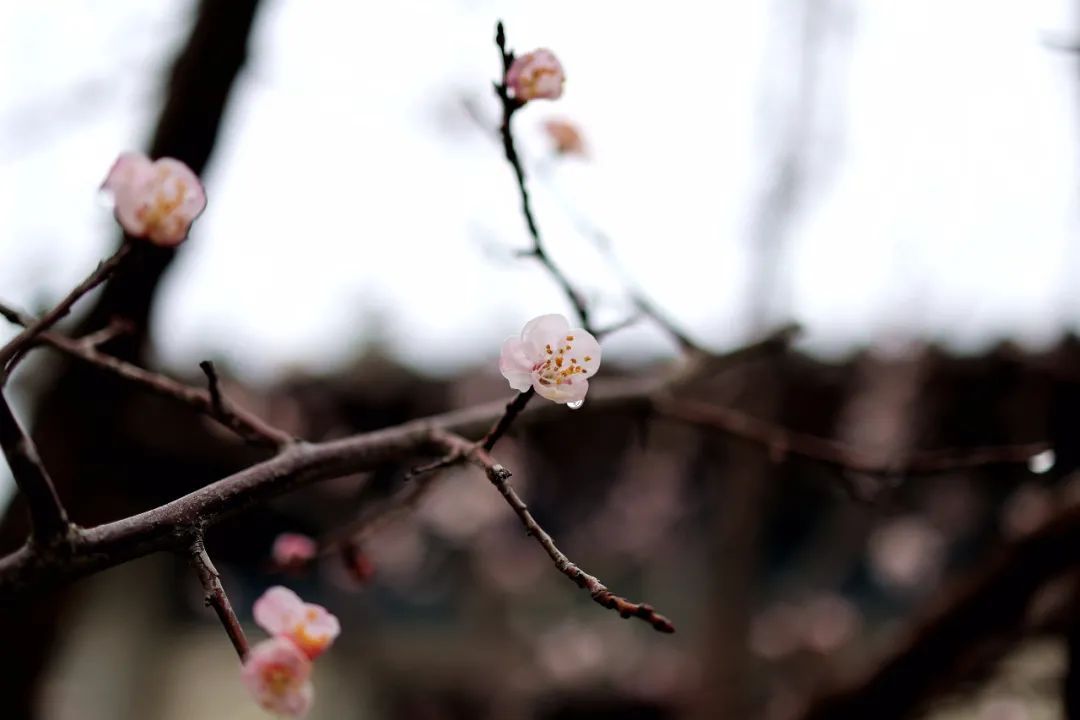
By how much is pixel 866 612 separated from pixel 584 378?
16.7 feet

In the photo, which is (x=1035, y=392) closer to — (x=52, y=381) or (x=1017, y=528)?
(x=1017, y=528)

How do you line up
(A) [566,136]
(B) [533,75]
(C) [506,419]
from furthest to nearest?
1. (A) [566,136]
2. (B) [533,75]
3. (C) [506,419]

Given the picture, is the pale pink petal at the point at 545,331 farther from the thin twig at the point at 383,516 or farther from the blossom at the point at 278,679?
the thin twig at the point at 383,516

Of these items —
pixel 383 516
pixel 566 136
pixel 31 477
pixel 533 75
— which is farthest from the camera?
pixel 566 136

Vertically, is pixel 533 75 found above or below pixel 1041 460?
above

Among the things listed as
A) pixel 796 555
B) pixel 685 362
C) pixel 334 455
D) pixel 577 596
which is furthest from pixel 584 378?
pixel 577 596

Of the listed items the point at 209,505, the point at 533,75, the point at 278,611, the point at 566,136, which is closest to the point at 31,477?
the point at 209,505

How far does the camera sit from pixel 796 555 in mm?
5086

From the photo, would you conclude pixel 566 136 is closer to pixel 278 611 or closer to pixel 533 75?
pixel 533 75

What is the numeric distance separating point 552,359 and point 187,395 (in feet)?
1.56

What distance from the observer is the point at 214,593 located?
60 centimetres

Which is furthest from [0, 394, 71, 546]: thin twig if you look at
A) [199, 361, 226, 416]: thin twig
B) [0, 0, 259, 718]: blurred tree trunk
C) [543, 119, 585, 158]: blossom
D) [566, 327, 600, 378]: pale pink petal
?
[0, 0, 259, 718]: blurred tree trunk

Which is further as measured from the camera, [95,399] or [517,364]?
[95,399]

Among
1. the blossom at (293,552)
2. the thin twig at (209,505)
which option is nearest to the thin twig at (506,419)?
the thin twig at (209,505)
